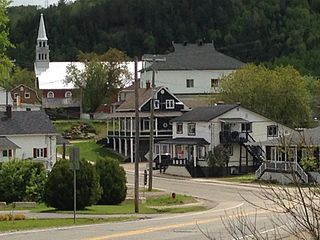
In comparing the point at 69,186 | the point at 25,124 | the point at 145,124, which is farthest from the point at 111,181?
the point at 145,124

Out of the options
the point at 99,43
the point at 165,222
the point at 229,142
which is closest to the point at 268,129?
the point at 229,142

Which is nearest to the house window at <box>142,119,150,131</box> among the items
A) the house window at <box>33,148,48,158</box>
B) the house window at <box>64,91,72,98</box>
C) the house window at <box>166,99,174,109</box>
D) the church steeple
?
the house window at <box>166,99,174,109</box>

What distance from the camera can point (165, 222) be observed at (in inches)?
1362

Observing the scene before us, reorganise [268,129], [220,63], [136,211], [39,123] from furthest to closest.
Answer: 1. [220,63]
2. [268,129]
3. [39,123]
4. [136,211]

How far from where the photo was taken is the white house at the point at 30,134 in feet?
247

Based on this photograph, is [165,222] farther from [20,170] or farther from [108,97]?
[108,97]

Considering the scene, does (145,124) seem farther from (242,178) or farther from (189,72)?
(189,72)

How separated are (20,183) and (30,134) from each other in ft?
78.5

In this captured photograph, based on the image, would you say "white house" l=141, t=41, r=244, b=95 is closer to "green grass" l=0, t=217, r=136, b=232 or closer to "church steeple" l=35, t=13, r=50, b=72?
"church steeple" l=35, t=13, r=50, b=72

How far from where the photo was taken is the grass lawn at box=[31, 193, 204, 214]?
139 ft

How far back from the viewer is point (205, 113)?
82.9 metres

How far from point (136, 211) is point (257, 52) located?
13576 cm

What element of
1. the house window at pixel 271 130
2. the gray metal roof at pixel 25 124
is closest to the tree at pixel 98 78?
the house window at pixel 271 130

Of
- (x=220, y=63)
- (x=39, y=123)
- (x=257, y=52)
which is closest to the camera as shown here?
(x=39, y=123)
